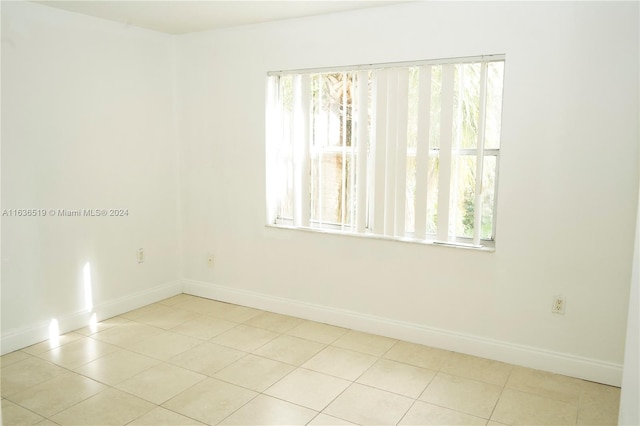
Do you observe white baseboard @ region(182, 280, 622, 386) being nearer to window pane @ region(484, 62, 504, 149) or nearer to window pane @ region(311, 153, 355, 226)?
window pane @ region(311, 153, 355, 226)

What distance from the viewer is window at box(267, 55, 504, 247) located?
3.08m

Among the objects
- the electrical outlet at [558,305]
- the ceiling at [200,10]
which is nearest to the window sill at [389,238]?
the electrical outlet at [558,305]

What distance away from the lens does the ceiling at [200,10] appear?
3195 mm

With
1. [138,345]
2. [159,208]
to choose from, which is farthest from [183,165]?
[138,345]

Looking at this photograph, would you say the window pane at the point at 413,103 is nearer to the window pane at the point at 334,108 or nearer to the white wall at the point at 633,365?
the window pane at the point at 334,108

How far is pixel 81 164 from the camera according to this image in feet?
11.7

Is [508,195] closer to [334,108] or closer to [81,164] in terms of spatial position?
[334,108]

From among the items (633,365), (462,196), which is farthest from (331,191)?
(633,365)

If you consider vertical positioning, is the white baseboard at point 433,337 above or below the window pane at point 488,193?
below

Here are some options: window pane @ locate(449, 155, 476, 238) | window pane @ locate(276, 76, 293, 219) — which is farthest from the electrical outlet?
window pane @ locate(276, 76, 293, 219)

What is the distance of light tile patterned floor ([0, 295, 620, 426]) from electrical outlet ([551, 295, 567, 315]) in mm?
389

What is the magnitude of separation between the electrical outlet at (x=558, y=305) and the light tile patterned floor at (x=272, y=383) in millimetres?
389

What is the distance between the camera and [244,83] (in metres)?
3.93

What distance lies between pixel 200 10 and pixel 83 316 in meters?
2.40
